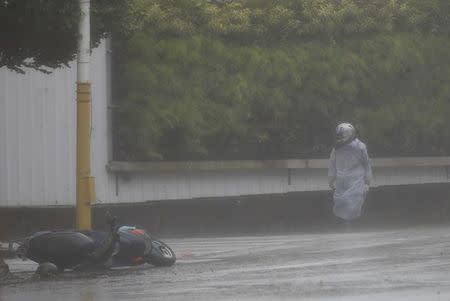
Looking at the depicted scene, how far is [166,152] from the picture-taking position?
25297 millimetres

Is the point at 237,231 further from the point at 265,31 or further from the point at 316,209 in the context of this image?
the point at 265,31

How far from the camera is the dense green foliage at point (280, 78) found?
25078 mm

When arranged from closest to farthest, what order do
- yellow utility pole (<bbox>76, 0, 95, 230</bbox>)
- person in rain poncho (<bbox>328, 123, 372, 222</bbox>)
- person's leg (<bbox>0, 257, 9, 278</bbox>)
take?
person's leg (<bbox>0, 257, 9, 278</bbox>) < yellow utility pole (<bbox>76, 0, 95, 230</bbox>) < person in rain poncho (<bbox>328, 123, 372, 222</bbox>)

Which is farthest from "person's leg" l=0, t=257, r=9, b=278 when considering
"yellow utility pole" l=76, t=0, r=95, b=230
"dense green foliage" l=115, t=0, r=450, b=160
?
"dense green foliage" l=115, t=0, r=450, b=160

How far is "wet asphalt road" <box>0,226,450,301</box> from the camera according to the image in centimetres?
1309

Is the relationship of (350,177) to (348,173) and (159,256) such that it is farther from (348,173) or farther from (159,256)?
(159,256)

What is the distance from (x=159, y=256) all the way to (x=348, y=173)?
7015 mm

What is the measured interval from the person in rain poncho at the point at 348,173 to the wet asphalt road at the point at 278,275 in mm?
2788

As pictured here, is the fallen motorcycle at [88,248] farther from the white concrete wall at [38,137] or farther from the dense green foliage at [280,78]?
the dense green foliage at [280,78]

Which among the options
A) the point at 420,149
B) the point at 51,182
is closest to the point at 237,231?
the point at 51,182

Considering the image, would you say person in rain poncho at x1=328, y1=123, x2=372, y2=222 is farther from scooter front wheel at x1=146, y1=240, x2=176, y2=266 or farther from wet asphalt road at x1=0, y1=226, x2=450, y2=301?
scooter front wheel at x1=146, y1=240, x2=176, y2=266

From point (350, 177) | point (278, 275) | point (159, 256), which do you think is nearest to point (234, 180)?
point (350, 177)

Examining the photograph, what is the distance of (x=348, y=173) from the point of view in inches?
918

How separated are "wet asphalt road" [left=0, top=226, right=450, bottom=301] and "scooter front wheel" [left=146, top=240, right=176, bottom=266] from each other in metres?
0.10
